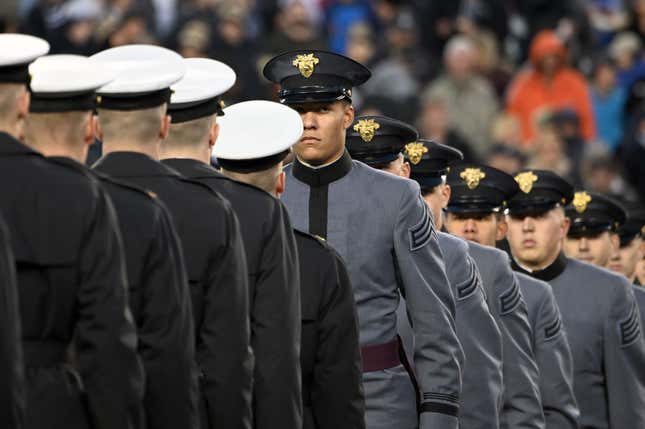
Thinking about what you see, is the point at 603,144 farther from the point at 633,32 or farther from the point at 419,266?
the point at 419,266

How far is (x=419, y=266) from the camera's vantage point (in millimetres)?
7727

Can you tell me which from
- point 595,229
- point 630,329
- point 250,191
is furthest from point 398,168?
point 595,229

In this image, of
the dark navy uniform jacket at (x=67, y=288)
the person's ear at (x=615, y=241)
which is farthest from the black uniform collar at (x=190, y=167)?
the person's ear at (x=615, y=241)

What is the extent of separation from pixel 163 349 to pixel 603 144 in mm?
13354

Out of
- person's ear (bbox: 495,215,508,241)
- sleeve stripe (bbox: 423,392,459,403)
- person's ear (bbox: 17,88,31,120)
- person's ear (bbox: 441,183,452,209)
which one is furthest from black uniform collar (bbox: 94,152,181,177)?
person's ear (bbox: 495,215,508,241)

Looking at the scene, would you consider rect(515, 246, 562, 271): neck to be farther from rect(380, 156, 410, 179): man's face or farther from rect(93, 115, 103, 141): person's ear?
rect(93, 115, 103, 141): person's ear

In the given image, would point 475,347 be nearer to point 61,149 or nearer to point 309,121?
point 309,121

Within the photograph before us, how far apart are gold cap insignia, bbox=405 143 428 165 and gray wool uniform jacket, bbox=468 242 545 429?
51 centimetres

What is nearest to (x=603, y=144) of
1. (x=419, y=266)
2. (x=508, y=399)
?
(x=508, y=399)

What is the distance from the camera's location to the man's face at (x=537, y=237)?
1102cm

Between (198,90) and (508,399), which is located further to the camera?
(508,399)

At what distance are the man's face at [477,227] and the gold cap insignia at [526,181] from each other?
709 mm

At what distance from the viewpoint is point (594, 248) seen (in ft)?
40.6

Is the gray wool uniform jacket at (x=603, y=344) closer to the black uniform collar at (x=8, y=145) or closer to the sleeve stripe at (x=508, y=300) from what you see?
the sleeve stripe at (x=508, y=300)
